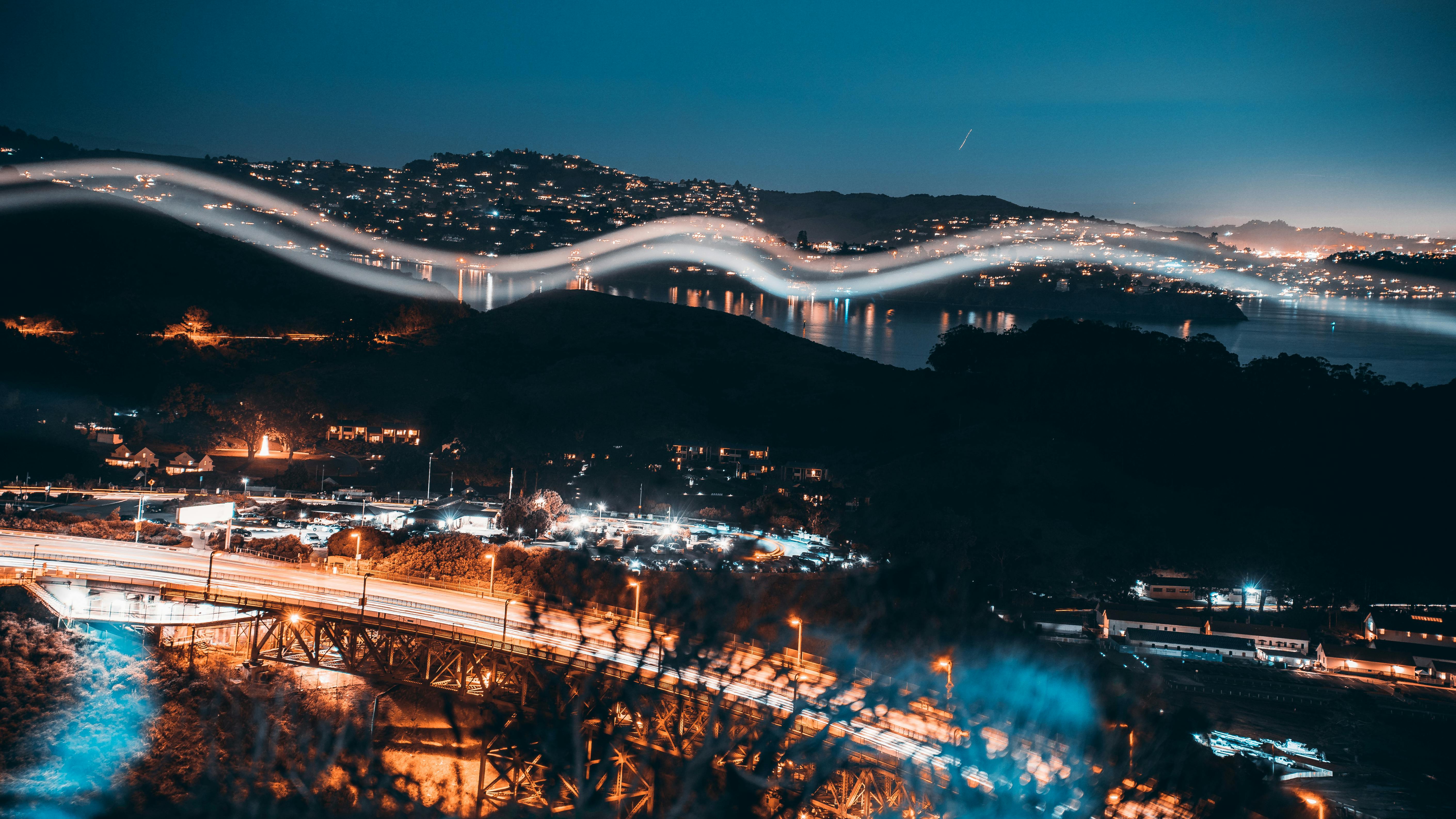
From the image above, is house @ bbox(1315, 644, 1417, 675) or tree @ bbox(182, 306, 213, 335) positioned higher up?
tree @ bbox(182, 306, 213, 335)

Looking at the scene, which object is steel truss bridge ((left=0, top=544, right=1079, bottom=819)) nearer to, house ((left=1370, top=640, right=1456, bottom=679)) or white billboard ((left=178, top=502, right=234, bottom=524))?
white billboard ((left=178, top=502, right=234, bottom=524))

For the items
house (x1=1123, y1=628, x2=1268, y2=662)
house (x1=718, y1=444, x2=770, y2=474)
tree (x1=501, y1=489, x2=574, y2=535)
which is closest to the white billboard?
tree (x1=501, y1=489, x2=574, y2=535)

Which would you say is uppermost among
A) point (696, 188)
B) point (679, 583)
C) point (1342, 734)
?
point (696, 188)

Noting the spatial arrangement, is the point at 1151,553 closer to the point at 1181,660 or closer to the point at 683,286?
the point at 1181,660

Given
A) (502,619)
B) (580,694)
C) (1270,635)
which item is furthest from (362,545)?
(1270,635)

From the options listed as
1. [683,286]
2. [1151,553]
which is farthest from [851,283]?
[1151,553]
